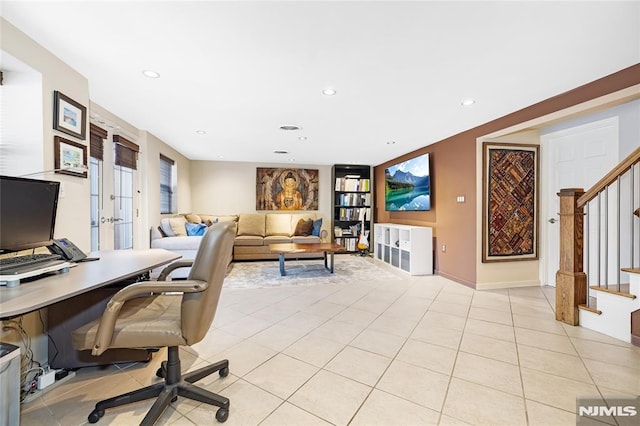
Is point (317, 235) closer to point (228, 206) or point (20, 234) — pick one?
point (228, 206)

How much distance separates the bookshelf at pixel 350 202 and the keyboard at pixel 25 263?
5623 millimetres

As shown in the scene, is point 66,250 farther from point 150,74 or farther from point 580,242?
point 580,242

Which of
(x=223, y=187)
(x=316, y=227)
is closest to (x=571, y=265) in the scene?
(x=316, y=227)

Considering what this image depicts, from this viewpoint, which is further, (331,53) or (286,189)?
(286,189)

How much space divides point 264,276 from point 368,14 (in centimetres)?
376

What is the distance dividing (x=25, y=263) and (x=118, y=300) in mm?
607

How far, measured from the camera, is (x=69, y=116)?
84.0 inches

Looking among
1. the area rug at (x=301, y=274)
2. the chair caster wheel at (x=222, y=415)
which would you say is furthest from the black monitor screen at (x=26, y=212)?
the area rug at (x=301, y=274)

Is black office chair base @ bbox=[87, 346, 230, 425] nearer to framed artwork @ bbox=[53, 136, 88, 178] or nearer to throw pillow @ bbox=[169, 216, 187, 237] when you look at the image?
framed artwork @ bbox=[53, 136, 88, 178]

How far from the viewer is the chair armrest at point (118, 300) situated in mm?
1219

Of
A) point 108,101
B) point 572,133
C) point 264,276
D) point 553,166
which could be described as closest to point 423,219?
point 553,166

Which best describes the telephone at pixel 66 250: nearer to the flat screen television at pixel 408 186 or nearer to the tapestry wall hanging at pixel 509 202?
the tapestry wall hanging at pixel 509 202

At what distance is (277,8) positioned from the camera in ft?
5.02

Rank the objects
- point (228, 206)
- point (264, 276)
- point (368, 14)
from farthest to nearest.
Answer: point (228, 206), point (264, 276), point (368, 14)
